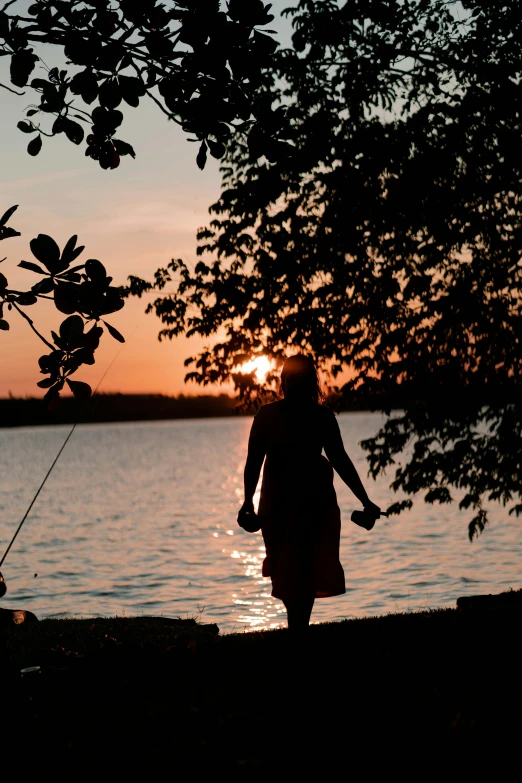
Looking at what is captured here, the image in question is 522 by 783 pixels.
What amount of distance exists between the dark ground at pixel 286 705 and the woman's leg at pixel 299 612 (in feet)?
0.42

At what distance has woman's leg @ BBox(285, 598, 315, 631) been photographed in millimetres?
6156

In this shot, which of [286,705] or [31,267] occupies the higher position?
[31,267]

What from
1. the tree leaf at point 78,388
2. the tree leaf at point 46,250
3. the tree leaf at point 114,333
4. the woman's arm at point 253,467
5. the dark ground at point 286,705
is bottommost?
the dark ground at point 286,705

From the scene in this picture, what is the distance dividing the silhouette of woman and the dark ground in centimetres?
36

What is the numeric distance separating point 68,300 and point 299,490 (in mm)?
1980

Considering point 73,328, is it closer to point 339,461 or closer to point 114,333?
point 114,333

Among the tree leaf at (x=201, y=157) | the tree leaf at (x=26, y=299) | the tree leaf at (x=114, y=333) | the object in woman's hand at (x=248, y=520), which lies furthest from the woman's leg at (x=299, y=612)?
the tree leaf at (x=201, y=157)

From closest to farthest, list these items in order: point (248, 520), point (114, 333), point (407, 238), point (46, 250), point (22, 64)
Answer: point (46, 250) → point (114, 333) → point (22, 64) → point (248, 520) → point (407, 238)

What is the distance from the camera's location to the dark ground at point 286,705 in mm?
4074

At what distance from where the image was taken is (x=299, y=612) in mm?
6180

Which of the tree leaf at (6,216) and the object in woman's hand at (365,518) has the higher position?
the tree leaf at (6,216)

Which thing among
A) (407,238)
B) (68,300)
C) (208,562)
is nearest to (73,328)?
(68,300)

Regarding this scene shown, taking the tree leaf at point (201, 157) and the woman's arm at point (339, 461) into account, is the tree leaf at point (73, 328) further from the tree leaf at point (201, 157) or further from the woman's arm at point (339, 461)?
the woman's arm at point (339, 461)

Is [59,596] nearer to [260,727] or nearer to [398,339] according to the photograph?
[398,339]
